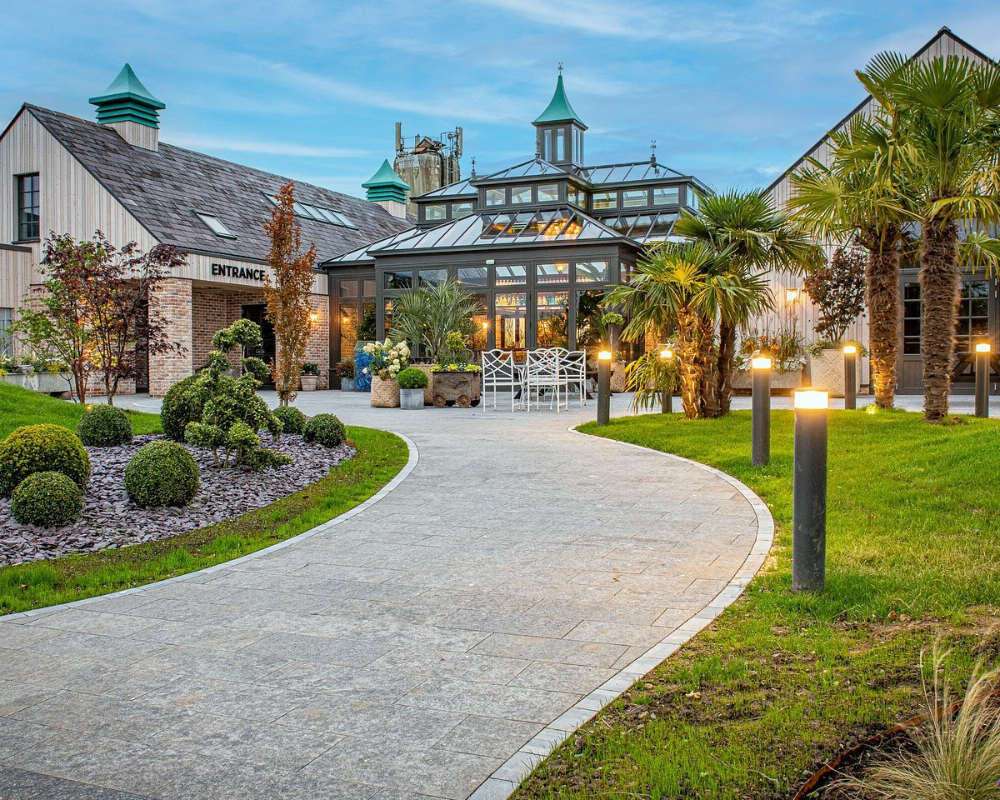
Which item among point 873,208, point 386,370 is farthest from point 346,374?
point 873,208

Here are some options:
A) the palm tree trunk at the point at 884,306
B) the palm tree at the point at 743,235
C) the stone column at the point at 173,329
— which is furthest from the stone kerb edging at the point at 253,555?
the stone column at the point at 173,329

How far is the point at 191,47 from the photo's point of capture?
24.0 metres

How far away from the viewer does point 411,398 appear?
15914 millimetres

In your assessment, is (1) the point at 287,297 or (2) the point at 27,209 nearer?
(1) the point at 287,297

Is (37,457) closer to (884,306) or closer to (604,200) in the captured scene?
(884,306)

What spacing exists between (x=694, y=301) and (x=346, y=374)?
14903mm

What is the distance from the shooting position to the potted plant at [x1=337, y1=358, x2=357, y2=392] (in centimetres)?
2416

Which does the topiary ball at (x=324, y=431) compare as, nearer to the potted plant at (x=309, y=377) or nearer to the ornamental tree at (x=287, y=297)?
the ornamental tree at (x=287, y=297)

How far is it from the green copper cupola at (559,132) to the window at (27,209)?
1405 cm

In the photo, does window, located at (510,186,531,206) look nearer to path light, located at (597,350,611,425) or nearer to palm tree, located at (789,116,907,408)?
palm tree, located at (789,116,907,408)

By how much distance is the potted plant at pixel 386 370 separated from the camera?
16.0 m

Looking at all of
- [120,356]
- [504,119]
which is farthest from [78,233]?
[504,119]

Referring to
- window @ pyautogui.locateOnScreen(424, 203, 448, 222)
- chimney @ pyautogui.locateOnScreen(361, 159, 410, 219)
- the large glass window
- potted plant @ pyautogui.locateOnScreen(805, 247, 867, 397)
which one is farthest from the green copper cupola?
potted plant @ pyautogui.locateOnScreen(805, 247, 867, 397)

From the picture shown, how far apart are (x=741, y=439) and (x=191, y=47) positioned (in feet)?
68.5
